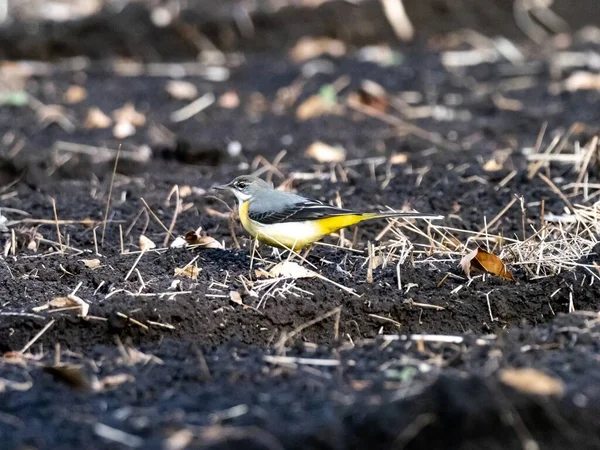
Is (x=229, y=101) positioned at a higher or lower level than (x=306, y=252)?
lower

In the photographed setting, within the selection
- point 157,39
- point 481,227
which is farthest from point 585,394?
point 157,39

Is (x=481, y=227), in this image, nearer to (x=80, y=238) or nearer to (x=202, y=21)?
(x=80, y=238)

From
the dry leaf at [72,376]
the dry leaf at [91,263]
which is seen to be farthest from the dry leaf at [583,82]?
the dry leaf at [72,376]

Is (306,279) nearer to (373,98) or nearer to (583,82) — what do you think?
(373,98)

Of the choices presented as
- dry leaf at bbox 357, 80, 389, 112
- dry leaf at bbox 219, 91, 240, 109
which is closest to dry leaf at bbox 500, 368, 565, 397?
dry leaf at bbox 357, 80, 389, 112

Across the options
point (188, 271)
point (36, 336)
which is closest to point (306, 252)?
point (188, 271)

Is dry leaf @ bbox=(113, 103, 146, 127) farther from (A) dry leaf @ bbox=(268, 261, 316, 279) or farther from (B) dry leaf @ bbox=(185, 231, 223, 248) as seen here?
(A) dry leaf @ bbox=(268, 261, 316, 279)
